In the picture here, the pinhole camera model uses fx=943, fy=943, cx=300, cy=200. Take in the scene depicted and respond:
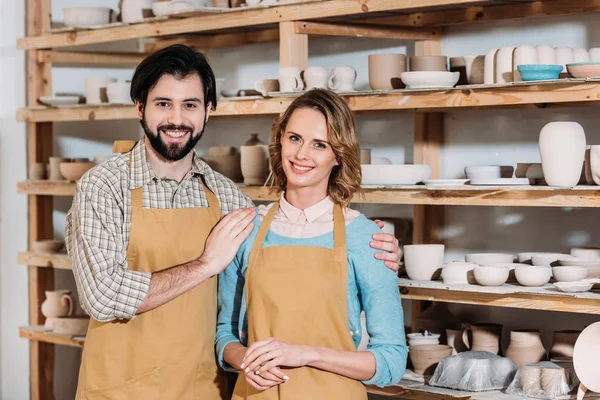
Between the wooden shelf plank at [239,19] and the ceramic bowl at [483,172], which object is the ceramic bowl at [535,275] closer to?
the ceramic bowl at [483,172]

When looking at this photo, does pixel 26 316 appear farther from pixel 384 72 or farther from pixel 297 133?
pixel 297 133

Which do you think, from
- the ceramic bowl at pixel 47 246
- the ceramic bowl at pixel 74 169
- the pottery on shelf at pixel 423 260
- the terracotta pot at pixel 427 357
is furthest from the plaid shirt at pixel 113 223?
the ceramic bowl at pixel 47 246

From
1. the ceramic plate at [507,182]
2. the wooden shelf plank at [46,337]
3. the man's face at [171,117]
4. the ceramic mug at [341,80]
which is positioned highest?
the ceramic mug at [341,80]

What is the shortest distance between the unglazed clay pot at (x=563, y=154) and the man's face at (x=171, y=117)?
44.1 inches

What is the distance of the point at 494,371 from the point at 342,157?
3.54 ft

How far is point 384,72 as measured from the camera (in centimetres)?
333

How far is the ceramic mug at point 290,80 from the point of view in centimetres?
343

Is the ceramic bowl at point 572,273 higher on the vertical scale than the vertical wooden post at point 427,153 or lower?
lower

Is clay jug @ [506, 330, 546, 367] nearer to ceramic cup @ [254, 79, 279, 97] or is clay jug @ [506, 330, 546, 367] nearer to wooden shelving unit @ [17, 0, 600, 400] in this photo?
wooden shelving unit @ [17, 0, 600, 400]

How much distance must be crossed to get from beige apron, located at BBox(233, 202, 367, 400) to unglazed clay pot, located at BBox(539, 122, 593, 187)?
0.87m

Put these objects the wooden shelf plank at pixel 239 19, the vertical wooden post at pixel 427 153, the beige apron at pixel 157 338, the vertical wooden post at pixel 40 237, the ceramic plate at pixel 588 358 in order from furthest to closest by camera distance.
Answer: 1. the vertical wooden post at pixel 40 237
2. the vertical wooden post at pixel 427 153
3. the wooden shelf plank at pixel 239 19
4. the ceramic plate at pixel 588 358
5. the beige apron at pixel 157 338

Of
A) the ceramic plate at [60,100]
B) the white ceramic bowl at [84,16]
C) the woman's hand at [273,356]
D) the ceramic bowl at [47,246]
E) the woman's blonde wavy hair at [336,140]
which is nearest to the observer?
the woman's hand at [273,356]

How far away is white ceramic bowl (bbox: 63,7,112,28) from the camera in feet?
13.7

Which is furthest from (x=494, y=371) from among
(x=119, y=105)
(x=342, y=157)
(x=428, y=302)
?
(x=119, y=105)
